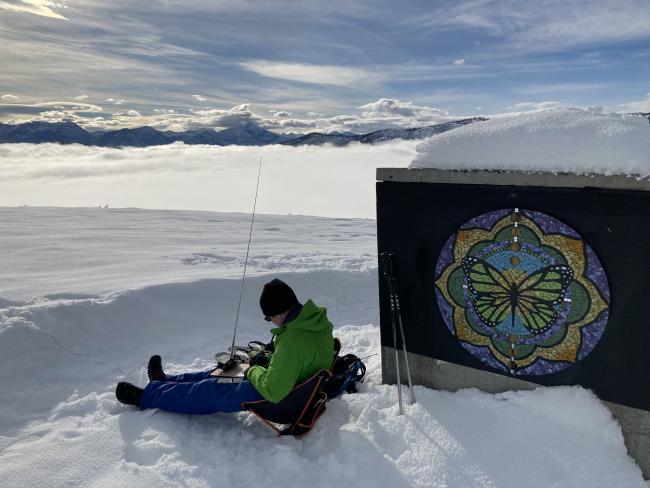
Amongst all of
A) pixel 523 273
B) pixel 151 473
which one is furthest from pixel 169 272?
pixel 523 273

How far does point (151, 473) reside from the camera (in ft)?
11.1

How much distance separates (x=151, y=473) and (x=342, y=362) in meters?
1.79

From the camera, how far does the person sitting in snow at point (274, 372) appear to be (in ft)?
12.3

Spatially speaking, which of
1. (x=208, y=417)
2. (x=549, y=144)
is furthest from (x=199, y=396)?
(x=549, y=144)

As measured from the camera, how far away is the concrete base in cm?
348

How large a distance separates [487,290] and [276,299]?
1.65 meters

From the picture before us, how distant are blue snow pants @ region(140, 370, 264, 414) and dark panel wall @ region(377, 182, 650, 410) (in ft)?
4.89

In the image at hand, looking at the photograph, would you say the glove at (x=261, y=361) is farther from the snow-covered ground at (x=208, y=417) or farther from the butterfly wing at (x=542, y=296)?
the butterfly wing at (x=542, y=296)

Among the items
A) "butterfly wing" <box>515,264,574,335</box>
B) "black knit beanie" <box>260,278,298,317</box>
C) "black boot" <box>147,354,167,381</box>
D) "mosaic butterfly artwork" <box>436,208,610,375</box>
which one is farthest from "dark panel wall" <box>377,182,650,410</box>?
"black boot" <box>147,354,167,381</box>

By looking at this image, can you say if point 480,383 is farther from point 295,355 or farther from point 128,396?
point 128,396

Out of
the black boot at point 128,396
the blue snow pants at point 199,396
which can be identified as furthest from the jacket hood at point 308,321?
the black boot at point 128,396

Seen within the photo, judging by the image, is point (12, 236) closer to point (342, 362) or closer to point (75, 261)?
point (75, 261)

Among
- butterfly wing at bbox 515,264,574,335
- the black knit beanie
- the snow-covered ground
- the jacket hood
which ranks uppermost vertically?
butterfly wing at bbox 515,264,574,335

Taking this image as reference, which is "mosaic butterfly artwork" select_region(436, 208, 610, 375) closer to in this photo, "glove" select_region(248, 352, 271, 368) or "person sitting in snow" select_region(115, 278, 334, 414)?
"person sitting in snow" select_region(115, 278, 334, 414)
